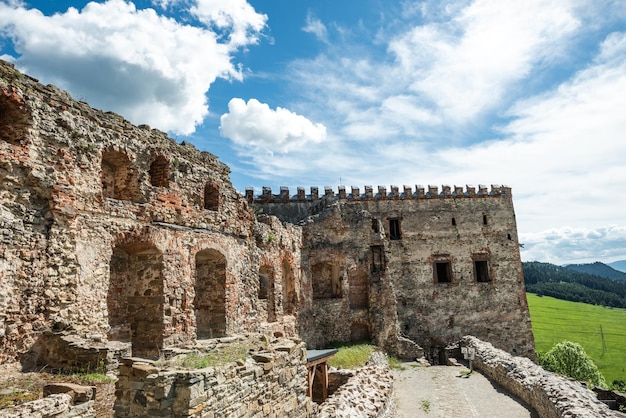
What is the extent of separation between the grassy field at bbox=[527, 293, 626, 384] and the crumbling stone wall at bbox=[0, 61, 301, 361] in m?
47.2

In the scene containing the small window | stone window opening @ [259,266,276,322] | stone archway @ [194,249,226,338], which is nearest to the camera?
stone archway @ [194,249,226,338]

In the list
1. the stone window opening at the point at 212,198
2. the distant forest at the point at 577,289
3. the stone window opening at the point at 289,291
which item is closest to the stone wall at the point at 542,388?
the stone window opening at the point at 289,291

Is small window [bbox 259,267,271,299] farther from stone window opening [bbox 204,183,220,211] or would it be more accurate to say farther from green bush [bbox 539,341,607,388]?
green bush [bbox 539,341,607,388]

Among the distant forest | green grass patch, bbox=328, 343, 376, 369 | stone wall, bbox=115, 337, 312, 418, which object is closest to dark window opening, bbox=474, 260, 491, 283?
green grass patch, bbox=328, 343, 376, 369

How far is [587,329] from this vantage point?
207 feet

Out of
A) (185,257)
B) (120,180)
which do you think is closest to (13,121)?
(120,180)

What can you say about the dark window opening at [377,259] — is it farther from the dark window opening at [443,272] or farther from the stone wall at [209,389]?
the stone wall at [209,389]

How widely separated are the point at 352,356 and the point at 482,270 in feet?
49.0

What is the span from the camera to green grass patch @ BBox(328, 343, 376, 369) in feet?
59.2

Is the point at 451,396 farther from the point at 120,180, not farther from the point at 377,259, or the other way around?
the point at 120,180

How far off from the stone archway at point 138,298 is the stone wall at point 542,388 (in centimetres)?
1042

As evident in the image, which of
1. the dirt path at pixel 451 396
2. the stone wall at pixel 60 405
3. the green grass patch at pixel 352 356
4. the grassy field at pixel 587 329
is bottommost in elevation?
the grassy field at pixel 587 329

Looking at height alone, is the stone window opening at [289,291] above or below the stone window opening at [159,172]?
below

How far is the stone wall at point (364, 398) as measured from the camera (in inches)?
409
